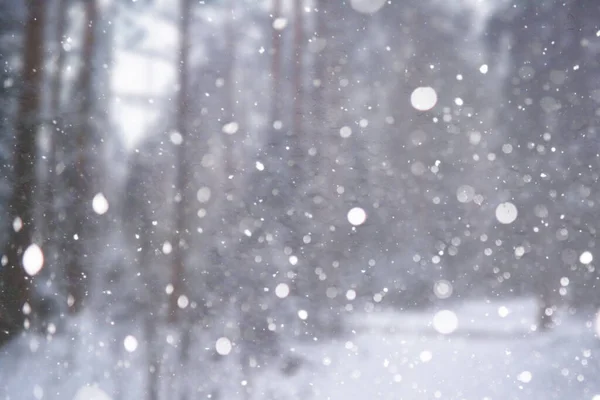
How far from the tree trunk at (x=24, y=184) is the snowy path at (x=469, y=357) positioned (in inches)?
18.7

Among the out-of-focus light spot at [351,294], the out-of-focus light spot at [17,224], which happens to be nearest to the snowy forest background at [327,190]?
the out-of-focus light spot at [351,294]

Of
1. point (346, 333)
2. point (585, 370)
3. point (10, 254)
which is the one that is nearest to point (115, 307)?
point (10, 254)

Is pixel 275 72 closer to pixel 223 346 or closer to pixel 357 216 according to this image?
pixel 357 216

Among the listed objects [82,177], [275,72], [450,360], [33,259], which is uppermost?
[275,72]

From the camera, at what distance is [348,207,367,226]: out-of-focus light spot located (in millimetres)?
597

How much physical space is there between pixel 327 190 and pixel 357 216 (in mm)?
51

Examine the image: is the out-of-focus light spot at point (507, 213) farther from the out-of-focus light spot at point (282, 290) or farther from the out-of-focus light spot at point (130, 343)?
the out-of-focus light spot at point (130, 343)

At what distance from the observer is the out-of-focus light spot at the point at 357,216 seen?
0.60 meters

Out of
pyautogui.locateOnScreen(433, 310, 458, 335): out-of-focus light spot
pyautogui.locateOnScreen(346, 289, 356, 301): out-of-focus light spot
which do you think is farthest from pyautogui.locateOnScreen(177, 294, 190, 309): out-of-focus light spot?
pyautogui.locateOnScreen(433, 310, 458, 335): out-of-focus light spot

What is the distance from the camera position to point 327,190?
602 millimetres

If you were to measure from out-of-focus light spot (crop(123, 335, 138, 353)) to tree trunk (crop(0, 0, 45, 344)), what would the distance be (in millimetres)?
192

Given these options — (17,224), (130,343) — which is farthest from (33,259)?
(130,343)

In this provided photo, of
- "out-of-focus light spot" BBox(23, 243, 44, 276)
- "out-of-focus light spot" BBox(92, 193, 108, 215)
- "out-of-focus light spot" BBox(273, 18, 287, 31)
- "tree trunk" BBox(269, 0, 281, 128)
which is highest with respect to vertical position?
"out-of-focus light spot" BBox(273, 18, 287, 31)

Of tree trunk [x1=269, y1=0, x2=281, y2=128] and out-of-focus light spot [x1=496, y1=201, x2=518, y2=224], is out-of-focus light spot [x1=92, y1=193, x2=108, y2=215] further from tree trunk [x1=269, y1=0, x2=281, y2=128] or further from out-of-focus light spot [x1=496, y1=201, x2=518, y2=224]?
out-of-focus light spot [x1=496, y1=201, x2=518, y2=224]
